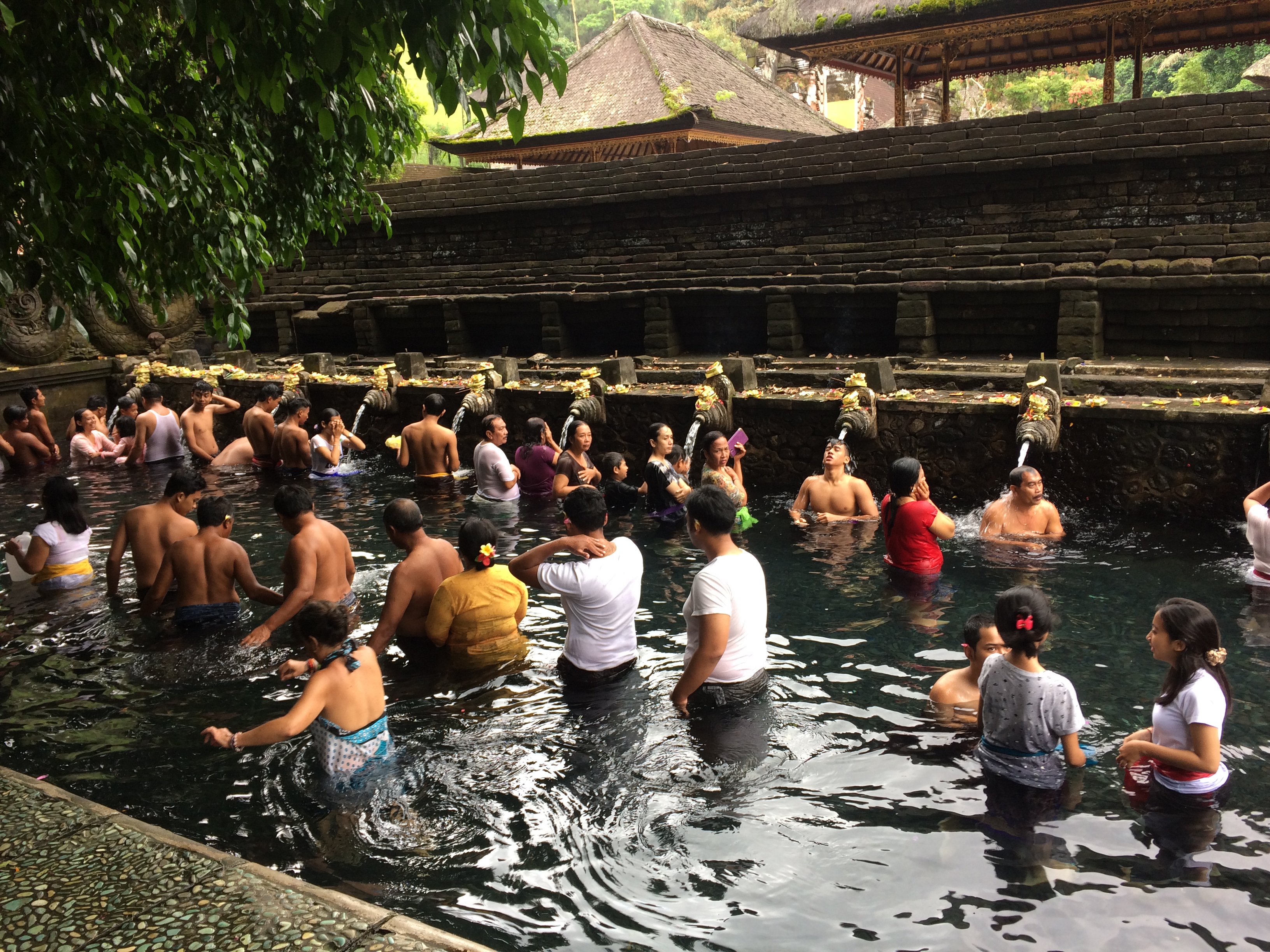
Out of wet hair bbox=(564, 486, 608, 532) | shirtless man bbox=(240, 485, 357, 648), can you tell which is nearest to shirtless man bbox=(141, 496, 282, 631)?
shirtless man bbox=(240, 485, 357, 648)

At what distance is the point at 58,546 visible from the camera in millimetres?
8125

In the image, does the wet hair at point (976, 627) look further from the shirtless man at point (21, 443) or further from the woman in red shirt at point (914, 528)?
the shirtless man at point (21, 443)

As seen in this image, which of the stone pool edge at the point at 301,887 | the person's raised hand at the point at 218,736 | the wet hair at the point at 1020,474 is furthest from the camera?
the wet hair at the point at 1020,474

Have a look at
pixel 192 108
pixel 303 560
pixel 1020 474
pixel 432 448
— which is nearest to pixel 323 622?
pixel 303 560

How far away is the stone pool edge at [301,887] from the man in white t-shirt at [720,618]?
176 cm

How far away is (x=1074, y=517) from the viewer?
9438 millimetres

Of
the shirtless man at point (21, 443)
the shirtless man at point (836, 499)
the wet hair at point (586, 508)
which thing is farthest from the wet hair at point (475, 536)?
the shirtless man at point (21, 443)

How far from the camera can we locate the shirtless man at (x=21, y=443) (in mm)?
14016

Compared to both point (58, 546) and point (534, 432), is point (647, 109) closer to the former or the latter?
point (534, 432)

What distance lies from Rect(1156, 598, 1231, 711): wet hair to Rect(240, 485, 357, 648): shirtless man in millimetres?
→ 5022

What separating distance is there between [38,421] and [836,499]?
40.5ft

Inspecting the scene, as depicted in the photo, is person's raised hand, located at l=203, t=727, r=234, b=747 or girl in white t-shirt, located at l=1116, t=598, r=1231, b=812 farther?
person's raised hand, located at l=203, t=727, r=234, b=747

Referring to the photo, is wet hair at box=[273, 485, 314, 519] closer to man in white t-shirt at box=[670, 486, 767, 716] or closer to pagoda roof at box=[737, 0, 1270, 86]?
man in white t-shirt at box=[670, 486, 767, 716]

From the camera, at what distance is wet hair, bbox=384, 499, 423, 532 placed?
622cm
